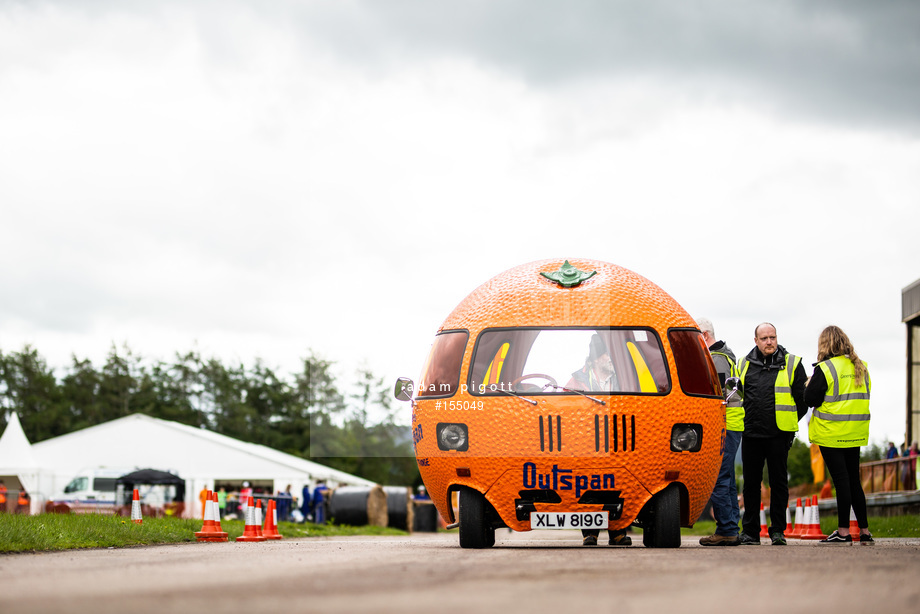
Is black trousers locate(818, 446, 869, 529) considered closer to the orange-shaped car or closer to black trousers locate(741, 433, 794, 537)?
black trousers locate(741, 433, 794, 537)

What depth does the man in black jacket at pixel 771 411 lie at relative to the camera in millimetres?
10633

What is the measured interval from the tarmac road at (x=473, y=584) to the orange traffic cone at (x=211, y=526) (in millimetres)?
5397

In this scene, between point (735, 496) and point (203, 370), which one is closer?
point (735, 496)

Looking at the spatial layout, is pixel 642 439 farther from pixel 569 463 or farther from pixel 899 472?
pixel 899 472

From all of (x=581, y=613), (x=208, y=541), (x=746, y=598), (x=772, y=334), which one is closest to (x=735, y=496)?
(x=772, y=334)

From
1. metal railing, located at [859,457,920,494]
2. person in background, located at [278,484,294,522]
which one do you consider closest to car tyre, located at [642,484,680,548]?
metal railing, located at [859,457,920,494]

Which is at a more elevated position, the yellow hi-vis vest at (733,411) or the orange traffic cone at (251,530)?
the yellow hi-vis vest at (733,411)

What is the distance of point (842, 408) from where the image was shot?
10375 millimetres

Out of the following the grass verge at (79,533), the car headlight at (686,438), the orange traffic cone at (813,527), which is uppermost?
the car headlight at (686,438)

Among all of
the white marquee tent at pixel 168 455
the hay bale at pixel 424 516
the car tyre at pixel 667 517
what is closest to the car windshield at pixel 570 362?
the car tyre at pixel 667 517

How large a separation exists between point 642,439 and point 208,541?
5971 millimetres

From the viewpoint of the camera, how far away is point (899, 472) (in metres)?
21.1

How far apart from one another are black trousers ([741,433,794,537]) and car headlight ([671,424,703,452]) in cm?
197

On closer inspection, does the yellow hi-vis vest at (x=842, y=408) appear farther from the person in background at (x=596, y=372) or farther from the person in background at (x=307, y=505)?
the person in background at (x=307, y=505)
